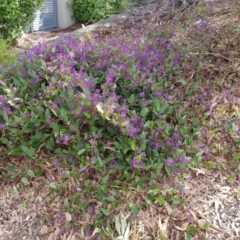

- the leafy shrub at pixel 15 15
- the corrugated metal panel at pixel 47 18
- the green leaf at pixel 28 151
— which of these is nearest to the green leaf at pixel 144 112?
the green leaf at pixel 28 151

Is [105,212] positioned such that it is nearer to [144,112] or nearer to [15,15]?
[144,112]

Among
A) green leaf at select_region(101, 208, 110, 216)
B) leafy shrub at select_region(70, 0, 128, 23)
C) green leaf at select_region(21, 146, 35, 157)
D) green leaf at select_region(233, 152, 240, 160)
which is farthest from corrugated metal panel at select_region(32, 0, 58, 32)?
green leaf at select_region(101, 208, 110, 216)

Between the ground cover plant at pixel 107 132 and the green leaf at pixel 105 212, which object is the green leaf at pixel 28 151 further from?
the green leaf at pixel 105 212

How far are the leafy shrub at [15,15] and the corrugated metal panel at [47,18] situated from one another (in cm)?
154

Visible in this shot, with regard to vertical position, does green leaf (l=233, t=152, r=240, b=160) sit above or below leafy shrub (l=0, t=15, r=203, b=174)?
below

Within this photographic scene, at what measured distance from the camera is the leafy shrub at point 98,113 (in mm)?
2141

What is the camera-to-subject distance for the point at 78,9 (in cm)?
930

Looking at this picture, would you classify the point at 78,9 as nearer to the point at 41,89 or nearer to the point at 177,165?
the point at 41,89

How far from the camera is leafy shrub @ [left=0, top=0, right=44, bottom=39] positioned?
6.57 meters

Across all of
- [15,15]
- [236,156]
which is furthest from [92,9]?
[236,156]

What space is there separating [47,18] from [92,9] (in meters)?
1.11

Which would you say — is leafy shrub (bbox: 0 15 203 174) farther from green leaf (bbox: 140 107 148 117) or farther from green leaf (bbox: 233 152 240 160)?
green leaf (bbox: 233 152 240 160)

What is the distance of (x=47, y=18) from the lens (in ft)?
29.5

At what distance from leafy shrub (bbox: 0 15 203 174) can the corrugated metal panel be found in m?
6.30
